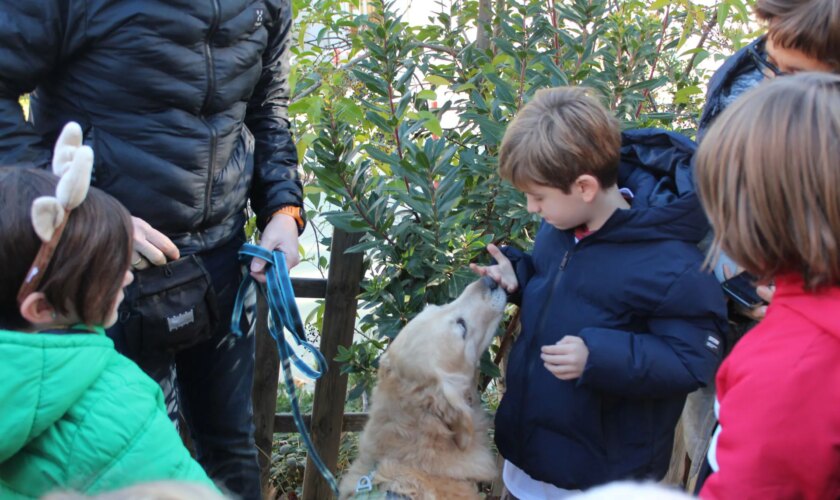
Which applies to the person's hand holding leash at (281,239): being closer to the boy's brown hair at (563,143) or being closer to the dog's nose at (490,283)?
the dog's nose at (490,283)

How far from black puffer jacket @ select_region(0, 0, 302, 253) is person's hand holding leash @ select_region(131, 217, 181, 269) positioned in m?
0.13

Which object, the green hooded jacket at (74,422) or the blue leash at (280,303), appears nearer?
the green hooded jacket at (74,422)

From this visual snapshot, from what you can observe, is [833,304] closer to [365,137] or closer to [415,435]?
[415,435]

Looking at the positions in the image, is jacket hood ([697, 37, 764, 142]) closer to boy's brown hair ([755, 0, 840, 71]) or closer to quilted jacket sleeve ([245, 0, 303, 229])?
boy's brown hair ([755, 0, 840, 71])

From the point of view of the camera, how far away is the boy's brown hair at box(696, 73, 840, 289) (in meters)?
1.36

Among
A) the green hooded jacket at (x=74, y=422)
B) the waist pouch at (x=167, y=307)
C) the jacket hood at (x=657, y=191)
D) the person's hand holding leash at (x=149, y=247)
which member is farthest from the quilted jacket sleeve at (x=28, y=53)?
the jacket hood at (x=657, y=191)

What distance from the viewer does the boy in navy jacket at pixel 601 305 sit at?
226 cm

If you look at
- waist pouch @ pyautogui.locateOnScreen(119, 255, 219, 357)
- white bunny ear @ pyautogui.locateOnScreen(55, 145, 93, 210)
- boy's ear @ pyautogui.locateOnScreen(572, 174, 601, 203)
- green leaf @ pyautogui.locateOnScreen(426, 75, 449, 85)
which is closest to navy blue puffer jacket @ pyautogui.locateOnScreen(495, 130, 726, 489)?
boy's ear @ pyautogui.locateOnScreen(572, 174, 601, 203)

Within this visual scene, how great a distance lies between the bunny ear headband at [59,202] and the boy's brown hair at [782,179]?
137 centimetres

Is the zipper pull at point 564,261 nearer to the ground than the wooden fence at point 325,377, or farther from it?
farther from it

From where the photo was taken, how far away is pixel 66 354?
5.44ft

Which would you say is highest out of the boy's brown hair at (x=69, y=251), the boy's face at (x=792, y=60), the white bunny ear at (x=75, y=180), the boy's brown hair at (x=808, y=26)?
the boy's brown hair at (x=808, y=26)

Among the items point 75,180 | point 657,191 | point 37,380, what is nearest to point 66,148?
point 75,180

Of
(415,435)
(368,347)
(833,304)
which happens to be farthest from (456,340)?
(833,304)
